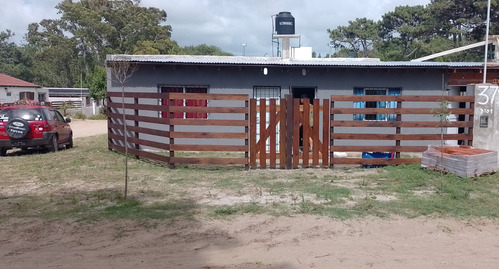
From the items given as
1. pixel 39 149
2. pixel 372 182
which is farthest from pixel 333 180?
pixel 39 149

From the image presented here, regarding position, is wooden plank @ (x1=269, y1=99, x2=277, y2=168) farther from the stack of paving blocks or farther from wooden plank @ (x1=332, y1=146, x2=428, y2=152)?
the stack of paving blocks

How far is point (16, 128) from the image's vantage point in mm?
12820

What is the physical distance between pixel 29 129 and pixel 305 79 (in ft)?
28.3

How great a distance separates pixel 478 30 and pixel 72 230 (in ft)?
131

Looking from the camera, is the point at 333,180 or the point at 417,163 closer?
the point at 333,180

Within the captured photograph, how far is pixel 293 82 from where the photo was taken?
51.0ft

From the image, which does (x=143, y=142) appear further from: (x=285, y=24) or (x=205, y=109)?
(x=285, y=24)

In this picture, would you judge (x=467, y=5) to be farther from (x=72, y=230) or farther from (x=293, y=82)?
(x=72, y=230)

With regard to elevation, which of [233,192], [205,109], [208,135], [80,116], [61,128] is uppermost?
[205,109]

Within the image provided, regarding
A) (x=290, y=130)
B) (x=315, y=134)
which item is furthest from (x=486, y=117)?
(x=290, y=130)

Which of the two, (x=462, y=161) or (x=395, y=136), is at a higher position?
(x=395, y=136)

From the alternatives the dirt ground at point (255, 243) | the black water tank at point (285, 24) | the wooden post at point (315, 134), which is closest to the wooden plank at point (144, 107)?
the wooden post at point (315, 134)

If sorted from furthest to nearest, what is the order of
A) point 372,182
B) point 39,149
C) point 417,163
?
point 39,149 < point 417,163 < point 372,182

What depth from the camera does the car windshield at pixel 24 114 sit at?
13.6 meters
